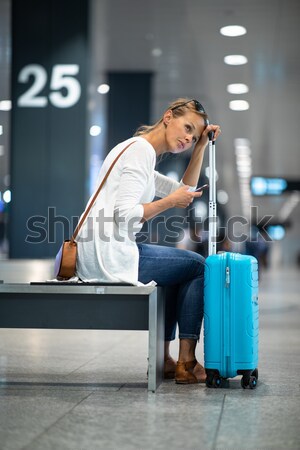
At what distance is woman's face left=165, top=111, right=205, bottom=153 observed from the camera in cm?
411

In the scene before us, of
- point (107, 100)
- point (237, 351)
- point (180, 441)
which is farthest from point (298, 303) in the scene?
point (180, 441)

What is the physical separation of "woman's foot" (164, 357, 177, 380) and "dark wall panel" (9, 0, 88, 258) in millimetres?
5492

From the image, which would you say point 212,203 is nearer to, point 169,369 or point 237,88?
point 169,369

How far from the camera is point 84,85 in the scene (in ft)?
32.4

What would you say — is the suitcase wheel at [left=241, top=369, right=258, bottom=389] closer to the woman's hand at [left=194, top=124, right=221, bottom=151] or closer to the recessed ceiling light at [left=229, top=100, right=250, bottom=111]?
the woman's hand at [left=194, top=124, right=221, bottom=151]

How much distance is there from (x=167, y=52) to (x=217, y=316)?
1032 centimetres

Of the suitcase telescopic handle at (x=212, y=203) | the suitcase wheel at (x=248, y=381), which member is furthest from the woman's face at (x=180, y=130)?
the suitcase wheel at (x=248, y=381)

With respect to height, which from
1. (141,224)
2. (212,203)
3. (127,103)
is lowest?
(141,224)

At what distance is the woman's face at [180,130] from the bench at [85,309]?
2.52 ft

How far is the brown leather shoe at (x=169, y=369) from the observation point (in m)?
4.36

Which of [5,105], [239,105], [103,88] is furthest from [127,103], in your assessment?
[5,105]

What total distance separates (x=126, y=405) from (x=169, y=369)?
97 cm

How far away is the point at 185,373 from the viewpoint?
4.08m

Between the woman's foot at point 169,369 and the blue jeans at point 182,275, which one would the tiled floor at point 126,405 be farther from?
the blue jeans at point 182,275
